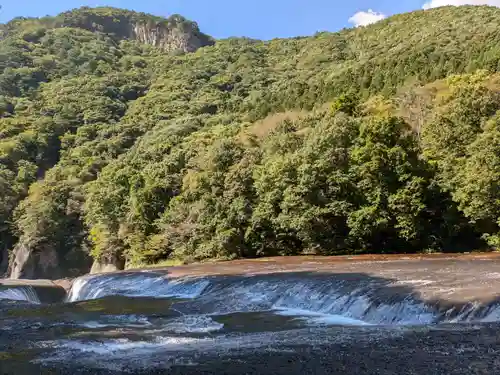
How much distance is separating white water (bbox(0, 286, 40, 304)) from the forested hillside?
15.7m

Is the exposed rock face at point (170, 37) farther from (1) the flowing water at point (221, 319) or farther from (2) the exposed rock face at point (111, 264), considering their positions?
(1) the flowing water at point (221, 319)

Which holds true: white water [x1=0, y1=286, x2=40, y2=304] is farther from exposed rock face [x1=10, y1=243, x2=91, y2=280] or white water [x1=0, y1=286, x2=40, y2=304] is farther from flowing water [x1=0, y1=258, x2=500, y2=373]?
exposed rock face [x1=10, y1=243, x2=91, y2=280]

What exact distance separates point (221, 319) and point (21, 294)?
22646mm

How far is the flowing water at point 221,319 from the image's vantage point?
1182 cm

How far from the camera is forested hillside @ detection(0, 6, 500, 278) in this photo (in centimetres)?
3981

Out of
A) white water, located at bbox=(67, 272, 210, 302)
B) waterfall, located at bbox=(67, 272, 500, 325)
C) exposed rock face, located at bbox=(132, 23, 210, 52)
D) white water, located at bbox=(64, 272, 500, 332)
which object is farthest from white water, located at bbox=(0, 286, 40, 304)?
exposed rock face, located at bbox=(132, 23, 210, 52)

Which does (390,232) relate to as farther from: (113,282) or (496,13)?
(496,13)

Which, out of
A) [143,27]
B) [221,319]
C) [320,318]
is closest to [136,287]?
[221,319]

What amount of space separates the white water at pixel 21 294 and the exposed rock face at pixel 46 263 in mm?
38335

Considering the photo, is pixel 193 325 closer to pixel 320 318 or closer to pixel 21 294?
pixel 320 318

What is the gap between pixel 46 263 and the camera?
73438 mm

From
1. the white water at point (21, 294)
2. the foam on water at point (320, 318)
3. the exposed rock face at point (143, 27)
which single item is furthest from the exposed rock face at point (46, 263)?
the exposed rock face at point (143, 27)

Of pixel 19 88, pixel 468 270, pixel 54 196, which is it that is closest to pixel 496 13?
pixel 54 196

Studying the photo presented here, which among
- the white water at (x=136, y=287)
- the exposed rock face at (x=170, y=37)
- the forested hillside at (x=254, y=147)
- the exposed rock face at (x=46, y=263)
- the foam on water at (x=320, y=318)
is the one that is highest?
the exposed rock face at (x=170, y=37)
